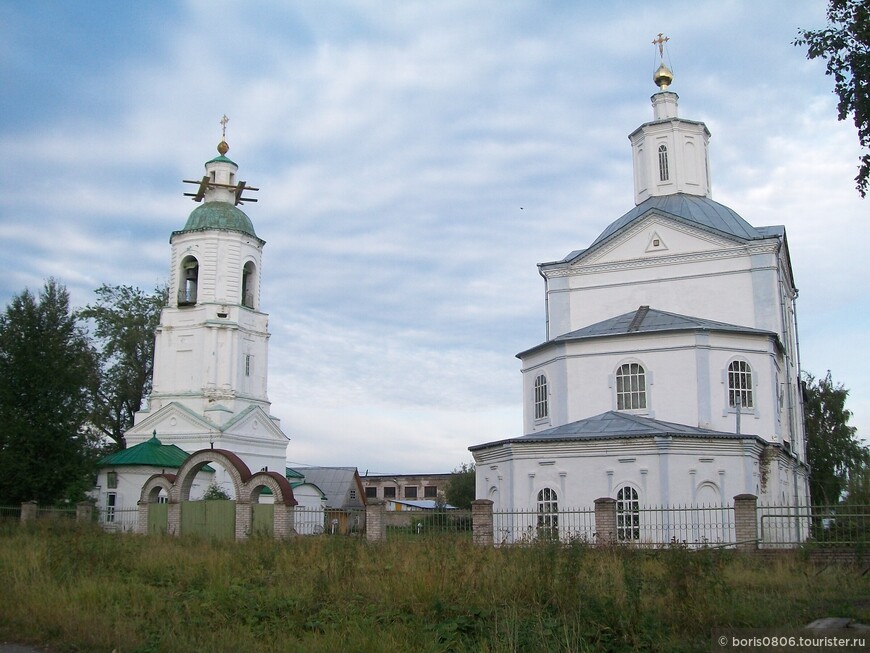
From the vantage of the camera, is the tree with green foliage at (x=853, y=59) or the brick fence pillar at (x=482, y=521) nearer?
the tree with green foliage at (x=853, y=59)

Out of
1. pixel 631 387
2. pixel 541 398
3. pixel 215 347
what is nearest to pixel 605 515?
pixel 631 387

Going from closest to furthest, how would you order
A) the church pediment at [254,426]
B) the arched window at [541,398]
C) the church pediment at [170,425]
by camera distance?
the arched window at [541,398] < the church pediment at [170,425] < the church pediment at [254,426]

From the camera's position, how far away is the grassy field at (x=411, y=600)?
8320mm

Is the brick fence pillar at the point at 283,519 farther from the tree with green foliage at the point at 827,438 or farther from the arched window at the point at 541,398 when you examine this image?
the tree with green foliage at the point at 827,438

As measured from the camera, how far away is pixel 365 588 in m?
10.6

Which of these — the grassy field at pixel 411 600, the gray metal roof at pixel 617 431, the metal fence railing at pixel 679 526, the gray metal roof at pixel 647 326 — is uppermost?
the gray metal roof at pixel 647 326

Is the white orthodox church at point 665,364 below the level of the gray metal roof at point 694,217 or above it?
below

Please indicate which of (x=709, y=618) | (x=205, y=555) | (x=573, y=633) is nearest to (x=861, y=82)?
(x=709, y=618)

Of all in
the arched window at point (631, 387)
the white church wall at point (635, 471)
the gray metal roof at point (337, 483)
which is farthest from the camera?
the gray metal roof at point (337, 483)

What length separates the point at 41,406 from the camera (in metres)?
27.0

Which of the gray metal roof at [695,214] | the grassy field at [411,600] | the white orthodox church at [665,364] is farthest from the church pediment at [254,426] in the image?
the grassy field at [411,600]

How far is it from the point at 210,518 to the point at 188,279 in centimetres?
1933

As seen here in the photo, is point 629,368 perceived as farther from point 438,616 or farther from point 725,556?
point 438,616

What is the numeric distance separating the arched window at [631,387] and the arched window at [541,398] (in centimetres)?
258
